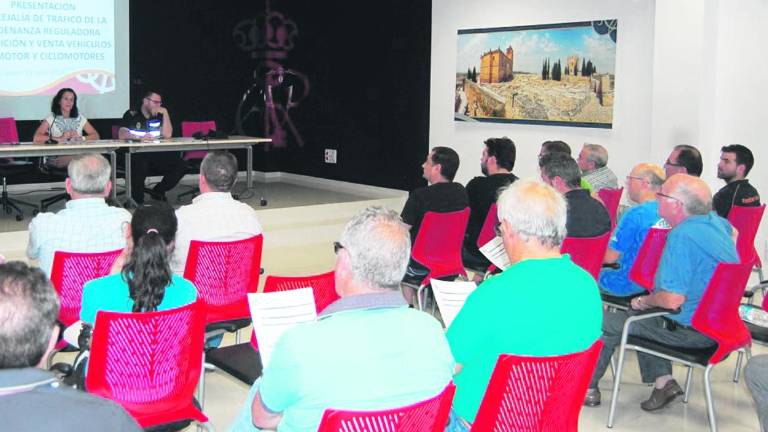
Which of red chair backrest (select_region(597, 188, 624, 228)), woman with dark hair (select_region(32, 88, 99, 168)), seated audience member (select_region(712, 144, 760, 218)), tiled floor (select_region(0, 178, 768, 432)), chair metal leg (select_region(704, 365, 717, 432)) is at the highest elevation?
woman with dark hair (select_region(32, 88, 99, 168))

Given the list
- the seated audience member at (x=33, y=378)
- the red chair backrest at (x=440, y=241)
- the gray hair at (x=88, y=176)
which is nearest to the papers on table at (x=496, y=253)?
the red chair backrest at (x=440, y=241)

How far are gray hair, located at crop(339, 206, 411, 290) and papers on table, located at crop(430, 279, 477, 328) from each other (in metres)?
0.73

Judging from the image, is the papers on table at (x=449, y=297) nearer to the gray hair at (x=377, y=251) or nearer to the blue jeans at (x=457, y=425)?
the blue jeans at (x=457, y=425)

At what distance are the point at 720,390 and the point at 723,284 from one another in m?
1.24

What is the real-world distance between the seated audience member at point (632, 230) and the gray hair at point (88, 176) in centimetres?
268

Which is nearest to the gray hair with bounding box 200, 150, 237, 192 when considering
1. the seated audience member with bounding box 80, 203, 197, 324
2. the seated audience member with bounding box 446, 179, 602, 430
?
the seated audience member with bounding box 80, 203, 197, 324

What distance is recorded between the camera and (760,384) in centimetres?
341

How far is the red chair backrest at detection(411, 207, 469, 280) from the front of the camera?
17.4ft

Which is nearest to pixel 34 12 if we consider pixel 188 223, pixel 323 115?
pixel 323 115

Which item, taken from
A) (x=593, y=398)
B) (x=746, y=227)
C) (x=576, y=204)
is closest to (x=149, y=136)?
(x=576, y=204)

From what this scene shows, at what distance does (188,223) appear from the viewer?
167 inches

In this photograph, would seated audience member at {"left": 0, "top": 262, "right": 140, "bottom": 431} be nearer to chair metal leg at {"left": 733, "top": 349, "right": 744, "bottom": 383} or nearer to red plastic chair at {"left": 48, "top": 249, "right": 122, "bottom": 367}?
red plastic chair at {"left": 48, "top": 249, "right": 122, "bottom": 367}

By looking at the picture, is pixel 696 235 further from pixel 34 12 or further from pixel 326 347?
pixel 34 12

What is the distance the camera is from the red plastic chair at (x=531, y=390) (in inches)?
92.1
